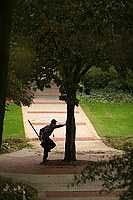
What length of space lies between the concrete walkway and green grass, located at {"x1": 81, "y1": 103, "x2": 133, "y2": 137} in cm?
52

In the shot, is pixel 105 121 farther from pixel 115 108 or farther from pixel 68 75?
pixel 68 75

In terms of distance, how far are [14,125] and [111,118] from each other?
240 inches

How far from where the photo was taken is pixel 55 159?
1909cm

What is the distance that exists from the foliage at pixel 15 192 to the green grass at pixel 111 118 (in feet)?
48.4

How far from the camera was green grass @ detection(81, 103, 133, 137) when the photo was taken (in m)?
27.3

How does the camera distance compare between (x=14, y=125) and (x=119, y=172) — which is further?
(x=14, y=125)

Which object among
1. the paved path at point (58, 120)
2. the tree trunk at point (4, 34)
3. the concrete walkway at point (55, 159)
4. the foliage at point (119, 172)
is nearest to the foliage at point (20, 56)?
the concrete walkway at point (55, 159)

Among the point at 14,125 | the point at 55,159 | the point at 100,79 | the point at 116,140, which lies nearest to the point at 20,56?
the point at 100,79

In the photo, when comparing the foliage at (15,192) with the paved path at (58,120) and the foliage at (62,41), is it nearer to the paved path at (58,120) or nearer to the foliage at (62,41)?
the foliage at (62,41)

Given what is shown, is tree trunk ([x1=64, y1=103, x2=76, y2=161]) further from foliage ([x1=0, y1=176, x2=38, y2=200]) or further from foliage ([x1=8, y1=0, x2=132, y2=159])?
foliage ([x1=0, y1=176, x2=38, y2=200])

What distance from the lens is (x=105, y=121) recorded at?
30.4 m

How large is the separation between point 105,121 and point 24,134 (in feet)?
19.6

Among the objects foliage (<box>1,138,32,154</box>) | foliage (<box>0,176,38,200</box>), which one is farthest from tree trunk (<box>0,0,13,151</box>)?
foliage (<box>1,138,32,154</box>)

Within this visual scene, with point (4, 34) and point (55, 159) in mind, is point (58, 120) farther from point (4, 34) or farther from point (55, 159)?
point (4, 34)
